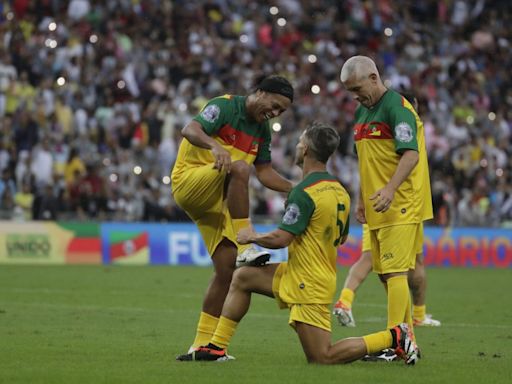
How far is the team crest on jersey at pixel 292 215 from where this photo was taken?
882cm

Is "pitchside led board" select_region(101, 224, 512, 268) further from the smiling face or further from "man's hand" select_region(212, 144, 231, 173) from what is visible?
"man's hand" select_region(212, 144, 231, 173)

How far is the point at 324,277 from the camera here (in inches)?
Result: 354

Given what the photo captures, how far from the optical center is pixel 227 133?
9766mm

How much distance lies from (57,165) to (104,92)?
2.79m

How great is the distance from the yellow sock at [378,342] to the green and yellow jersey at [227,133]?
1859 millimetres

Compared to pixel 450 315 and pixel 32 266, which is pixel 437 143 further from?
pixel 450 315

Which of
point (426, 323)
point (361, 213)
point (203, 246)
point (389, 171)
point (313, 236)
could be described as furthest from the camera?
point (203, 246)

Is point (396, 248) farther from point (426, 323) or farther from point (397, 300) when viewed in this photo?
point (426, 323)

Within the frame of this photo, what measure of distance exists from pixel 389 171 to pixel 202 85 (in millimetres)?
19366

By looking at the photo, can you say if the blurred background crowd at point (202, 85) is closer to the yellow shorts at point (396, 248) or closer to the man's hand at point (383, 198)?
the yellow shorts at point (396, 248)

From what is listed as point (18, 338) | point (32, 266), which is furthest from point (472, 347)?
point (32, 266)

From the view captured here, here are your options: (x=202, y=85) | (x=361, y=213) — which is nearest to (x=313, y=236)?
(x=361, y=213)

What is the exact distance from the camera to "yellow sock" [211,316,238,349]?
9461 millimetres

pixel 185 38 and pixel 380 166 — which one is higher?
pixel 185 38
